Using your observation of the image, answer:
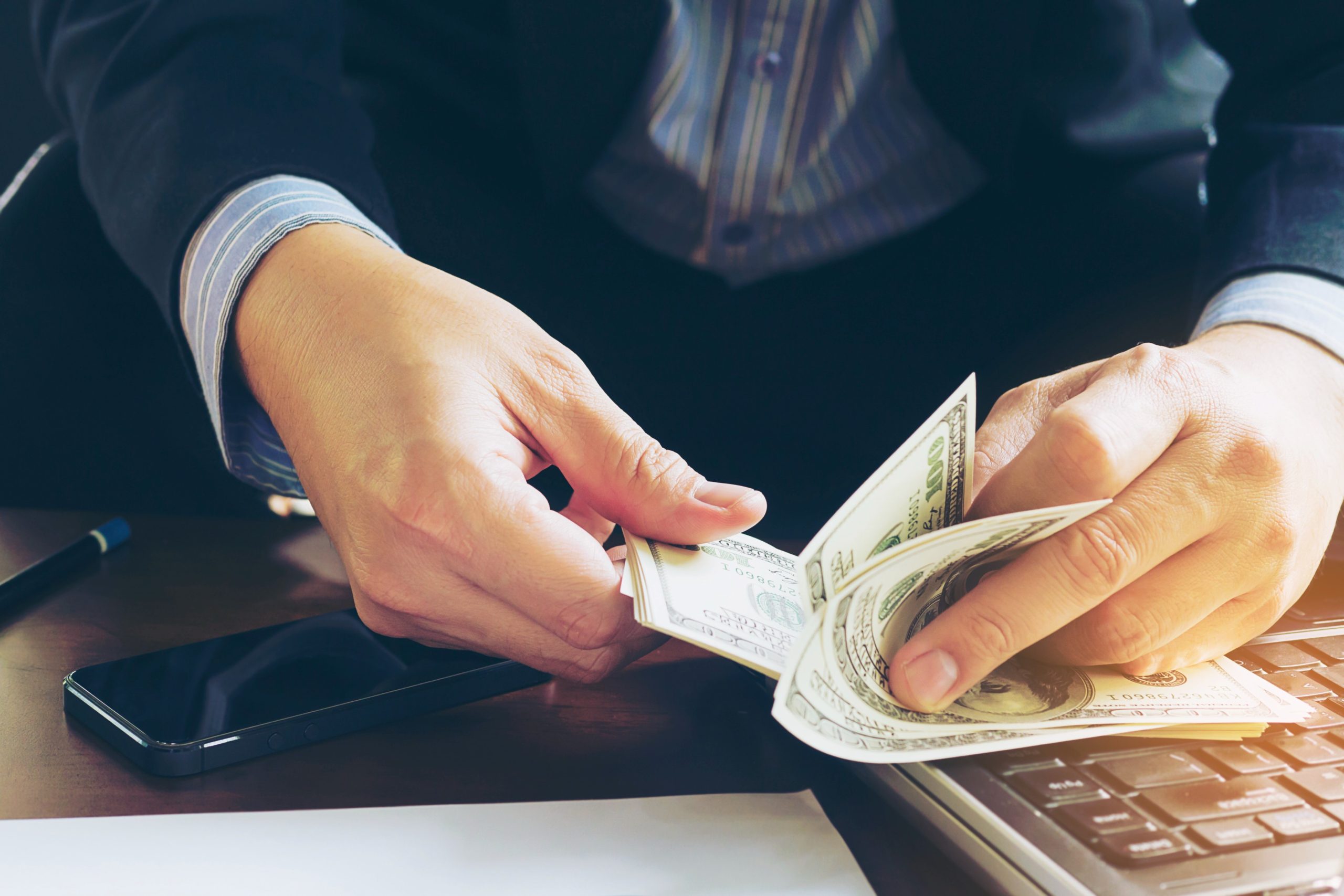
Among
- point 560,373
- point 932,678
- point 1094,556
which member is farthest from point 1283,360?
point 560,373

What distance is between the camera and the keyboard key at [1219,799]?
383mm

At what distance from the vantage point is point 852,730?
0.42 meters

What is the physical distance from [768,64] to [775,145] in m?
0.09

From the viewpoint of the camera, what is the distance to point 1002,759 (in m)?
0.41

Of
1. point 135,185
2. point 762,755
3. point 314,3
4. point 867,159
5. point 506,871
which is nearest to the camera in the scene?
point 506,871

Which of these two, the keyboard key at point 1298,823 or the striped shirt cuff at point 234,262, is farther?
the striped shirt cuff at point 234,262

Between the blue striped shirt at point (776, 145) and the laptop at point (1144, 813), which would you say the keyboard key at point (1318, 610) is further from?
the blue striped shirt at point (776, 145)

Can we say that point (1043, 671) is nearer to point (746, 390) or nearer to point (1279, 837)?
point (1279, 837)

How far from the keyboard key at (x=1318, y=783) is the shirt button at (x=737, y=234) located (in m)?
0.81

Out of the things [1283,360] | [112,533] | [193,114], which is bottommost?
[112,533]

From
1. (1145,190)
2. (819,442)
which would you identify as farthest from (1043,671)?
(1145,190)

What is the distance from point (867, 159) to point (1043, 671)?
73 centimetres

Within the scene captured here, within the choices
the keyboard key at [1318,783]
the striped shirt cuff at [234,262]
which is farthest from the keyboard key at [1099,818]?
the striped shirt cuff at [234,262]

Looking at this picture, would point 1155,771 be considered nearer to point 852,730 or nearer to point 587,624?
point 852,730
